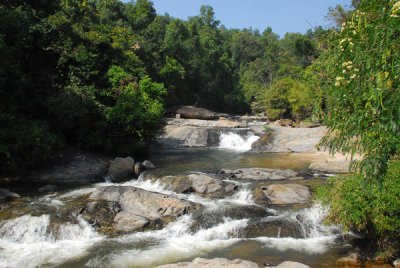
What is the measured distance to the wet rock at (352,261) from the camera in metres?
9.05

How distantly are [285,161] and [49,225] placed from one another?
515 inches

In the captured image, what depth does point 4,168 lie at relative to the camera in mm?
15750

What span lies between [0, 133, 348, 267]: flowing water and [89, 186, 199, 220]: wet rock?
0.48 metres

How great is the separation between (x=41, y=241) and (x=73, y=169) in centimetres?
649

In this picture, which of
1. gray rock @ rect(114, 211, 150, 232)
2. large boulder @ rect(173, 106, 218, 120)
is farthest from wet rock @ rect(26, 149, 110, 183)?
large boulder @ rect(173, 106, 218, 120)

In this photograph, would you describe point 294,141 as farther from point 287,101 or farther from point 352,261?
point 352,261

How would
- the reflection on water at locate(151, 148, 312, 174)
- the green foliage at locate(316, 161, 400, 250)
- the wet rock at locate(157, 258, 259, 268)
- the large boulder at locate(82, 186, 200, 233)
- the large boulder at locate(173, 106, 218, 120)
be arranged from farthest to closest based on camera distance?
the large boulder at locate(173, 106, 218, 120)
the reflection on water at locate(151, 148, 312, 174)
the large boulder at locate(82, 186, 200, 233)
the green foliage at locate(316, 161, 400, 250)
the wet rock at locate(157, 258, 259, 268)

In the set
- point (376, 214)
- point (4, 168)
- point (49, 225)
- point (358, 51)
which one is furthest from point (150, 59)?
point (358, 51)

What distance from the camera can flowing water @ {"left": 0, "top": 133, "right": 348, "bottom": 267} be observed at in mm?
9750

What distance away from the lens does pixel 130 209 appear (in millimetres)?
12578

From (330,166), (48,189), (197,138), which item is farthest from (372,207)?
(197,138)

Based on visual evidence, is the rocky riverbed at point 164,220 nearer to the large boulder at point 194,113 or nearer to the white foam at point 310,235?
the white foam at point 310,235

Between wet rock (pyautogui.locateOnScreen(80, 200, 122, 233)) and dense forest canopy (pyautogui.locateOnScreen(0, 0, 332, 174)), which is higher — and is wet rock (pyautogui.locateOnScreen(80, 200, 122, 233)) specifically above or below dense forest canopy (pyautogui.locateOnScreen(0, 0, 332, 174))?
below

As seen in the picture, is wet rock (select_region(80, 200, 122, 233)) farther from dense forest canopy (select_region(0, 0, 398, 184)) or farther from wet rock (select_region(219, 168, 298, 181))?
wet rock (select_region(219, 168, 298, 181))
